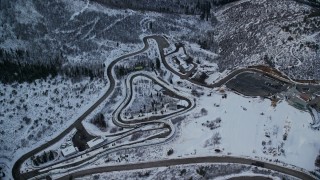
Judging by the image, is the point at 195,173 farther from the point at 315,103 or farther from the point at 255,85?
the point at 315,103

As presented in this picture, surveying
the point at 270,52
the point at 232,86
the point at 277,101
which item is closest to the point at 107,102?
the point at 232,86

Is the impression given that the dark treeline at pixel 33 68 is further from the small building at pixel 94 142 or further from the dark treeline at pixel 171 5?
the dark treeline at pixel 171 5

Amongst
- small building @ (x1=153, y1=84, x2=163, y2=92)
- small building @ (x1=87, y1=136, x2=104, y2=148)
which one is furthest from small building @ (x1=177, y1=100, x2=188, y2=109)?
small building @ (x1=87, y1=136, x2=104, y2=148)

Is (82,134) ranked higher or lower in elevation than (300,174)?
higher

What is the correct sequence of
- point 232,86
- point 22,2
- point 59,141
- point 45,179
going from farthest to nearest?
point 22,2 → point 232,86 → point 59,141 → point 45,179

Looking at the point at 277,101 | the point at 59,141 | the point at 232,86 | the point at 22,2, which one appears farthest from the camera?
the point at 22,2

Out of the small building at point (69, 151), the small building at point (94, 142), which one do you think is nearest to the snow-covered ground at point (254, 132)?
the small building at point (94, 142)

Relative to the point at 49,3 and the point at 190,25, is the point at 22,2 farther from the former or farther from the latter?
the point at 190,25
